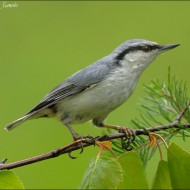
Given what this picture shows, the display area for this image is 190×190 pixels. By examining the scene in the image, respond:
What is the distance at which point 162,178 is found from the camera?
1064 millimetres

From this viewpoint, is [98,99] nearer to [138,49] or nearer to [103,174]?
[138,49]

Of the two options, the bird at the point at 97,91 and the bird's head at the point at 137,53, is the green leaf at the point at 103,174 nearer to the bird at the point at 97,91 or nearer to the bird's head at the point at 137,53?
the bird at the point at 97,91

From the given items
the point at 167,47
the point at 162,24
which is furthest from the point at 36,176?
the point at 162,24

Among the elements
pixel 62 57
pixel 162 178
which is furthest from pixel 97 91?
pixel 62 57

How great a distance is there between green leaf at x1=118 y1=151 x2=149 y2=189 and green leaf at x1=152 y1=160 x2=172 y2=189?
24mm

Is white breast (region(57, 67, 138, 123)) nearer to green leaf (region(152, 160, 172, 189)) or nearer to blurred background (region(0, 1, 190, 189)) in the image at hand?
blurred background (region(0, 1, 190, 189))

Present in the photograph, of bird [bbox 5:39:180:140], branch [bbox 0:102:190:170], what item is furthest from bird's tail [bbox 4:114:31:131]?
branch [bbox 0:102:190:170]

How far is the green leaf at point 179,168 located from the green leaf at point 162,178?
0.01 m

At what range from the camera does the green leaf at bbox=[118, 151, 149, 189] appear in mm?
1049

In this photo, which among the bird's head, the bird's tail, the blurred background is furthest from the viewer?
the blurred background

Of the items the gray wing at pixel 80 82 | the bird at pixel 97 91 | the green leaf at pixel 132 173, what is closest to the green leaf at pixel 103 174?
the green leaf at pixel 132 173

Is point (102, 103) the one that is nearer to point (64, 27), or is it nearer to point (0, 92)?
point (0, 92)

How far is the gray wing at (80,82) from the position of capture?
1915 millimetres

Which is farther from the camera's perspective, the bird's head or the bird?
the bird's head
